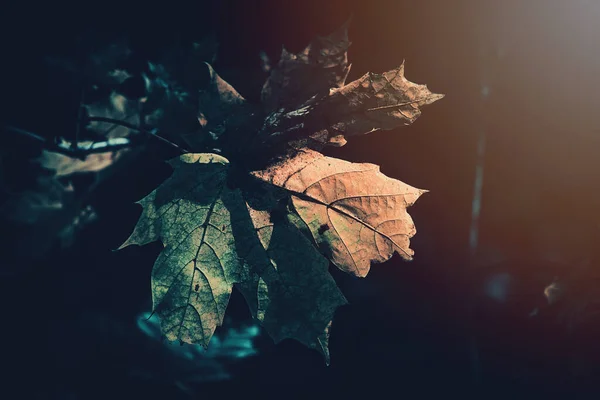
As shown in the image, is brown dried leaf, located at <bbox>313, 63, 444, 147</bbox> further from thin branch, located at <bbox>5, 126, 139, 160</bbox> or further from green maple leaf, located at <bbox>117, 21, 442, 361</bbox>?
thin branch, located at <bbox>5, 126, 139, 160</bbox>

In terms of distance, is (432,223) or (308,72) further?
(432,223)

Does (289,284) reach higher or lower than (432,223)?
lower

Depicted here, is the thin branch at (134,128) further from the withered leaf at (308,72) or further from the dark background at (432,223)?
the withered leaf at (308,72)

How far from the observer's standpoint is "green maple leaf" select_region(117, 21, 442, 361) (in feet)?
1.05

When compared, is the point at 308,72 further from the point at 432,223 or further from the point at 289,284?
the point at 432,223

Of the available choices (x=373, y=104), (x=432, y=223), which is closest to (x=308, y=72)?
(x=373, y=104)

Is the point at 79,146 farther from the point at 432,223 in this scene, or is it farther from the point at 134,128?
the point at 432,223

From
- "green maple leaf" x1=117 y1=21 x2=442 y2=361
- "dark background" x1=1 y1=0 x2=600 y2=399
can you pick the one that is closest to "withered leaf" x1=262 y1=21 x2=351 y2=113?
"green maple leaf" x1=117 y1=21 x2=442 y2=361

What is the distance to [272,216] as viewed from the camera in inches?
13.2

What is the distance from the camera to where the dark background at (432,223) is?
435mm

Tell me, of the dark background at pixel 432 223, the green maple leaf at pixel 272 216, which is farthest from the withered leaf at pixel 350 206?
the dark background at pixel 432 223

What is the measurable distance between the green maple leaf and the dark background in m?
0.11

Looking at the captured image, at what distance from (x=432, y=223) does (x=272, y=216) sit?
0.87ft

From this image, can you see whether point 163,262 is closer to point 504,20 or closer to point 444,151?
point 444,151
